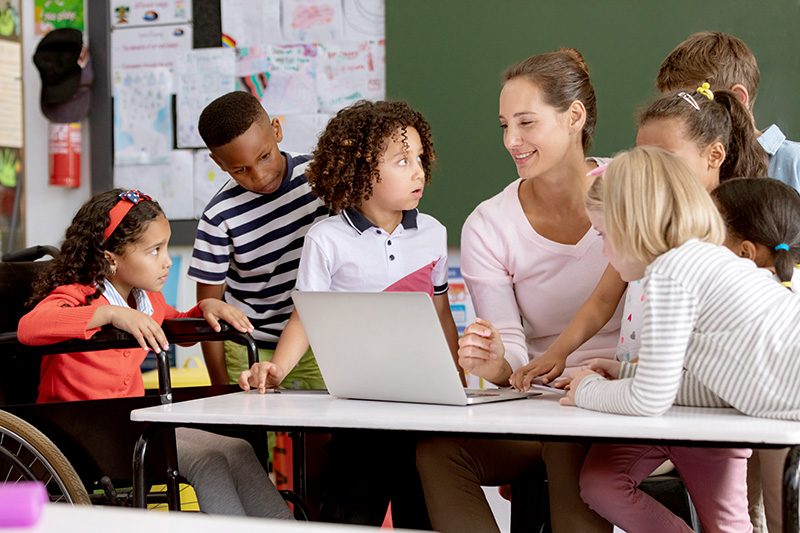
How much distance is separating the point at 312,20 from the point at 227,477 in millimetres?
2135

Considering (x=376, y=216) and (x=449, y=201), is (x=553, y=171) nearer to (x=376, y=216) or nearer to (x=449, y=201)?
(x=376, y=216)

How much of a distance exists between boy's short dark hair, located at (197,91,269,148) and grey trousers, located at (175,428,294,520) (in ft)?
2.48

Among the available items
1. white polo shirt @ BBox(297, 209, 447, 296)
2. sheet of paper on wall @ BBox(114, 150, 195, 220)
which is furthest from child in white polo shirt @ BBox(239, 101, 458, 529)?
sheet of paper on wall @ BBox(114, 150, 195, 220)

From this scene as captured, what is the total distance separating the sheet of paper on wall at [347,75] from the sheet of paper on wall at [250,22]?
222mm

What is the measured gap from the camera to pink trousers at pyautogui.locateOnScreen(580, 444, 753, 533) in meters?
1.34

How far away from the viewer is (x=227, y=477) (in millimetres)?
1599

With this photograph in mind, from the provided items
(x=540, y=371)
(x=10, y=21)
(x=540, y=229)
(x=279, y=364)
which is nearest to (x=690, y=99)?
(x=540, y=229)

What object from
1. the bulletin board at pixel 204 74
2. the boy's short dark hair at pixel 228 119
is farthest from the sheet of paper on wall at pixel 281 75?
the boy's short dark hair at pixel 228 119

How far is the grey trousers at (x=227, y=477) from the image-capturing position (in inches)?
61.8

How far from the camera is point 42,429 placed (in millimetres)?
1588

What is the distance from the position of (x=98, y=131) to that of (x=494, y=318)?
236 cm

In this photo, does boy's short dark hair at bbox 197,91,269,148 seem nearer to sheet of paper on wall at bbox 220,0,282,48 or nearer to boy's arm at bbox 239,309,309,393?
boy's arm at bbox 239,309,309,393

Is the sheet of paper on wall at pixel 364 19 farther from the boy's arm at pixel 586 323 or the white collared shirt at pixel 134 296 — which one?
the boy's arm at pixel 586 323

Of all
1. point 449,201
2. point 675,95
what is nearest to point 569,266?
point 675,95
